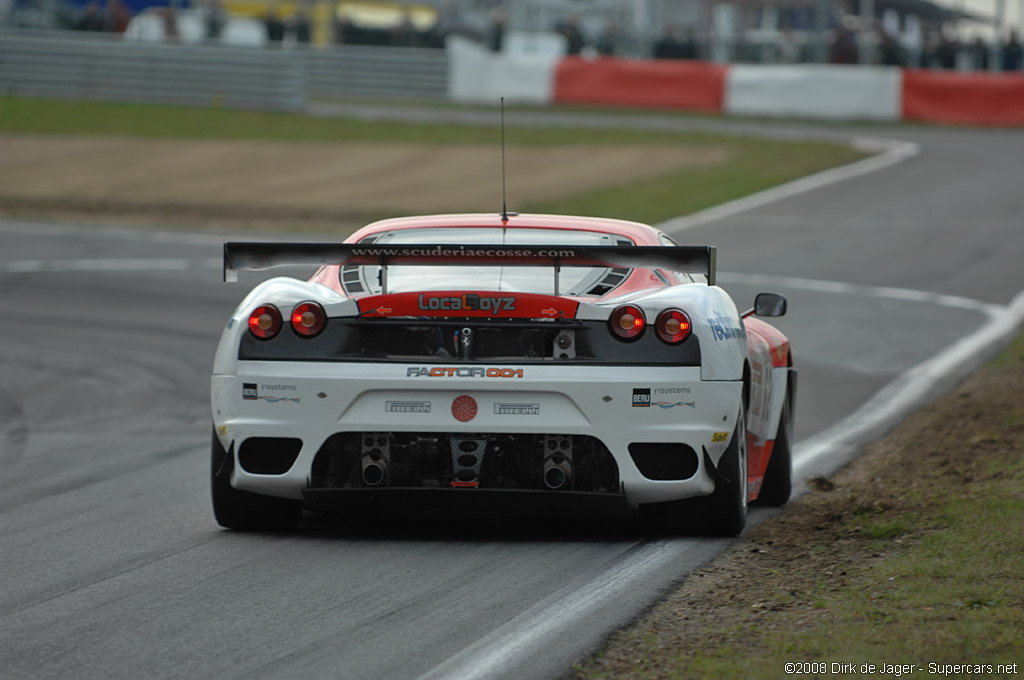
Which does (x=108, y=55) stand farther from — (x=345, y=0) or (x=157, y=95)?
(x=345, y=0)

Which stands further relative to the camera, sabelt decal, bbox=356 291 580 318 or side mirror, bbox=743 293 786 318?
side mirror, bbox=743 293 786 318

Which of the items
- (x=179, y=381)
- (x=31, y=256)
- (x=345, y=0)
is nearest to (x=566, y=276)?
(x=179, y=381)

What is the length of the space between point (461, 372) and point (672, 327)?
30.4 inches

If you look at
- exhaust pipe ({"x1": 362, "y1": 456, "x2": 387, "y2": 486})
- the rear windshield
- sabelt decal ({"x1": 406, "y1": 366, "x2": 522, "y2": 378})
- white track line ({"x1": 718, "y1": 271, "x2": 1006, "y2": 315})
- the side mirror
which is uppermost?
the rear windshield

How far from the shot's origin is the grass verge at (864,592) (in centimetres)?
436

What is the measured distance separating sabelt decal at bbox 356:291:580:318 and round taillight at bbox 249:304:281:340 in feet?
1.07

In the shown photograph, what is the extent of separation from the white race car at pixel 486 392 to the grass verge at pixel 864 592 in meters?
0.50

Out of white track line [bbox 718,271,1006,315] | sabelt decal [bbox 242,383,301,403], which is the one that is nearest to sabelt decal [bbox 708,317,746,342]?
sabelt decal [bbox 242,383,301,403]

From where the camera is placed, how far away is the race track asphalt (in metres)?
4.68

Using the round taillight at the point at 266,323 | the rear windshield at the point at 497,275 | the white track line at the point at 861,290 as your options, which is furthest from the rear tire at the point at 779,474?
the white track line at the point at 861,290

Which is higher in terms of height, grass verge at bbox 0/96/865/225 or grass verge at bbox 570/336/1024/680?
grass verge at bbox 0/96/865/225

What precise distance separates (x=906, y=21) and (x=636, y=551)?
63.4 metres

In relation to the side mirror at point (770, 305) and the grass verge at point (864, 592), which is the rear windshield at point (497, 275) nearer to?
the side mirror at point (770, 305)

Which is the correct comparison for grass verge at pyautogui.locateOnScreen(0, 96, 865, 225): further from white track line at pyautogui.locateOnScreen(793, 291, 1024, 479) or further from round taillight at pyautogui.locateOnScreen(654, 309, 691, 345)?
round taillight at pyautogui.locateOnScreen(654, 309, 691, 345)
